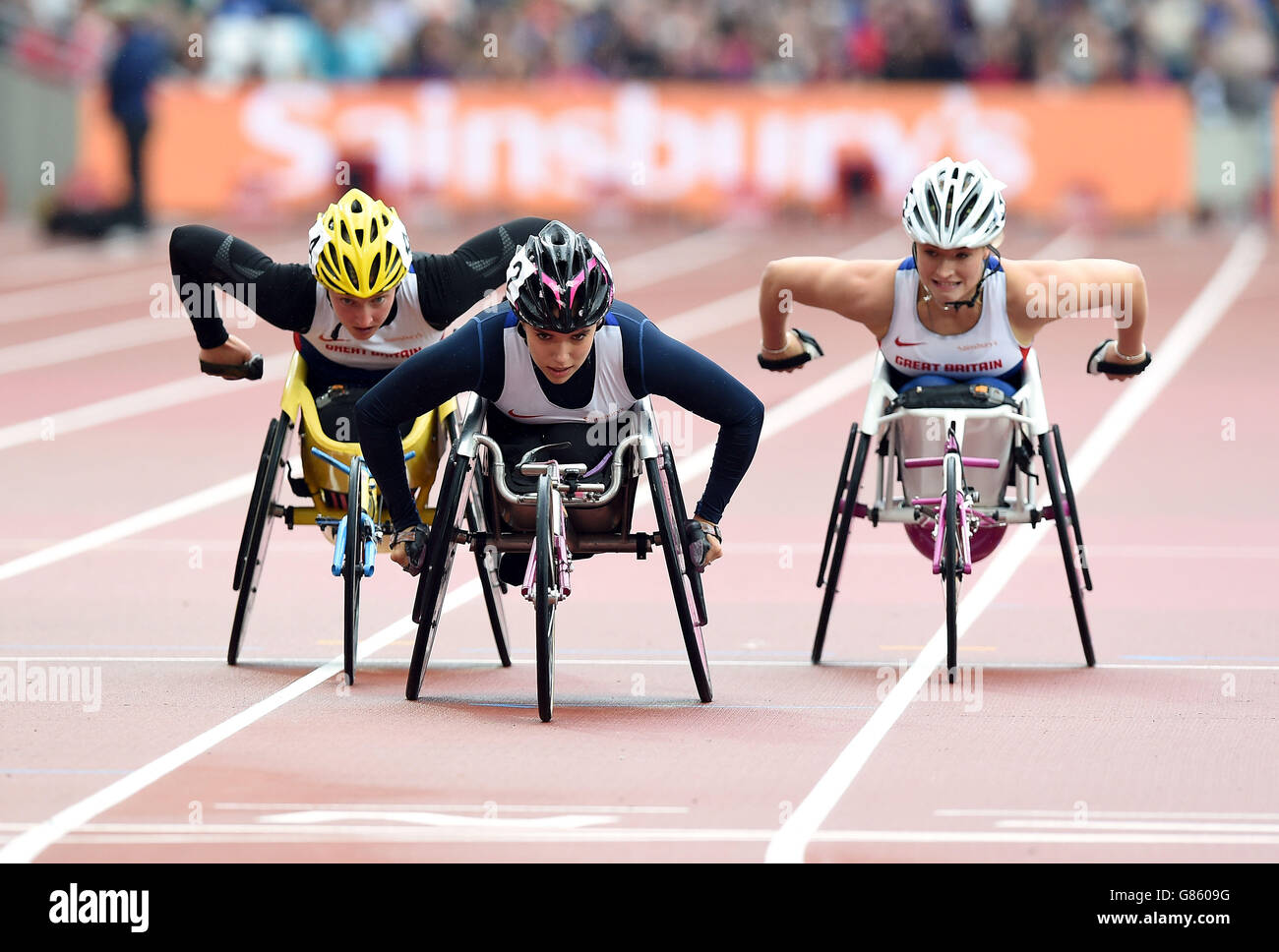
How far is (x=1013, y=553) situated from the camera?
37.6ft

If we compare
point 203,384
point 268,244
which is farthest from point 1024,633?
point 268,244

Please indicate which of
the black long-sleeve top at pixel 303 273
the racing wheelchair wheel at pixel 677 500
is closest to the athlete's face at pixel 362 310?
the black long-sleeve top at pixel 303 273

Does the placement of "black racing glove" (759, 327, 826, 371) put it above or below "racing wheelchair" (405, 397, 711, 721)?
above

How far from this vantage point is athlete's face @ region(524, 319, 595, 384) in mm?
7617

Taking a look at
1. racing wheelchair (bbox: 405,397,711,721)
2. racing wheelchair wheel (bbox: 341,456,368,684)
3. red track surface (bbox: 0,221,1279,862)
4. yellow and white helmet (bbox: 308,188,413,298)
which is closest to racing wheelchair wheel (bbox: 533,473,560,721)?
racing wheelchair (bbox: 405,397,711,721)

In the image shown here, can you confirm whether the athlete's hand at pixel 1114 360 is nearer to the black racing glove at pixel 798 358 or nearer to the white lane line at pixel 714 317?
the black racing glove at pixel 798 358

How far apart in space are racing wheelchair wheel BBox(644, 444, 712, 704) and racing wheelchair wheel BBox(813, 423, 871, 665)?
0.86m

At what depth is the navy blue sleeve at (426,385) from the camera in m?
7.68

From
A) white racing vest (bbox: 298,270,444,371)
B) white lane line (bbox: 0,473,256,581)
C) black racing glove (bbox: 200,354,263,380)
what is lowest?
white lane line (bbox: 0,473,256,581)

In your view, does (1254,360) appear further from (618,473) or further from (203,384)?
(618,473)

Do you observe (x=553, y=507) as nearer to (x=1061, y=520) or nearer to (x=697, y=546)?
(x=697, y=546)

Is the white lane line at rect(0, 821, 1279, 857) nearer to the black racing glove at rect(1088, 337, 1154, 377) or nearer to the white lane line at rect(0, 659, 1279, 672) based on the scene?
the white lane line at rect(0, 659, 1279, 672)

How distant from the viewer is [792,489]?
13.4 meters

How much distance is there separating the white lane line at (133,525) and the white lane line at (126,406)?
2.13 m
